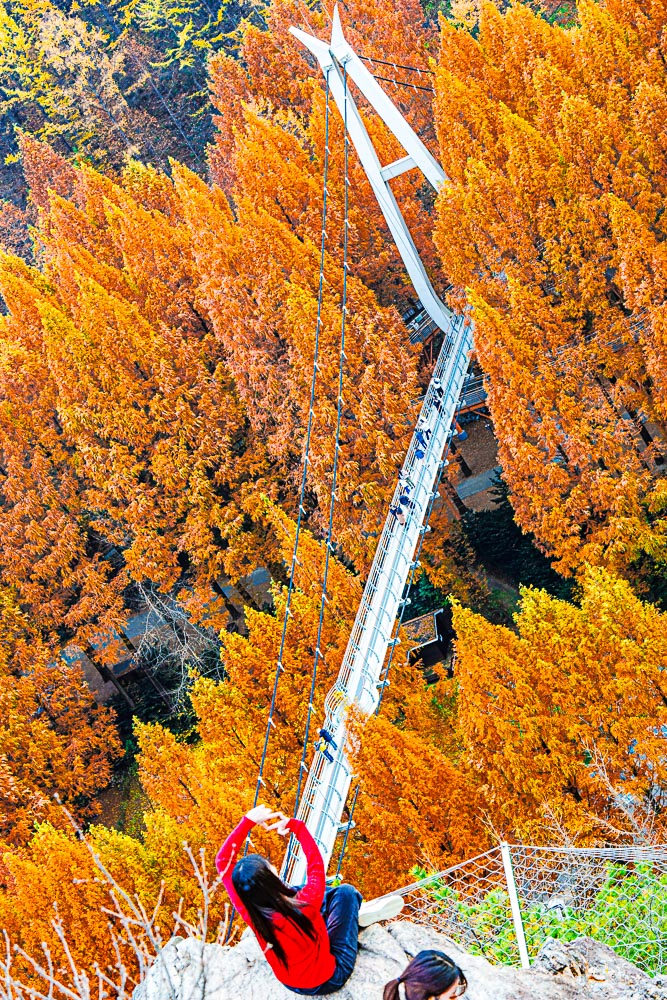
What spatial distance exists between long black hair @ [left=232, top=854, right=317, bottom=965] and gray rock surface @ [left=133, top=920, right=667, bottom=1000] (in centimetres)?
41

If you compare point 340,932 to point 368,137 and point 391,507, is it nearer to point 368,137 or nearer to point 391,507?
point 391,507

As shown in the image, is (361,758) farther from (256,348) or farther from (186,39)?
(186,39)

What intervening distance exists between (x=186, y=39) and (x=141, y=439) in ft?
126

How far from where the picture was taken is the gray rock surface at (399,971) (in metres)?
5.95

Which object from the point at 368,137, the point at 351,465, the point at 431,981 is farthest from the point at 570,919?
the point at 368,137

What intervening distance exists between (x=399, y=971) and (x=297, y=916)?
3.46 ft

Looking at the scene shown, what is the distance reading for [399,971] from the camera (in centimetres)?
631

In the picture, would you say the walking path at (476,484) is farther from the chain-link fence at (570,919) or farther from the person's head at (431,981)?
the person's head at (431,981)

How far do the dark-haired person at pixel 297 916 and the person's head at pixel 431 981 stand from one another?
0.58 meters

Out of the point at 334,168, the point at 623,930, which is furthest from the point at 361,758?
the point at 334,168

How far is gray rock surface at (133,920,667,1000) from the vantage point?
234 inches

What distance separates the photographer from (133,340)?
28.8 meters

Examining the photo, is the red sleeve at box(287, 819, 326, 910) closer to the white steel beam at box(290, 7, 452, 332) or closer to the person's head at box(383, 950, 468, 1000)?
the person's head at box(383, 950, 468, 1000)

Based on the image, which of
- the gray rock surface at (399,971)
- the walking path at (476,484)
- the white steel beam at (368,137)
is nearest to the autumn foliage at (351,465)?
the white steel beam at (368,137)
